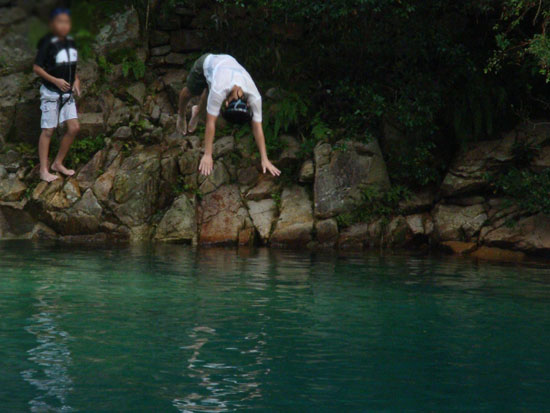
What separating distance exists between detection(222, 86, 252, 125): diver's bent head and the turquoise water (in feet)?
6.98

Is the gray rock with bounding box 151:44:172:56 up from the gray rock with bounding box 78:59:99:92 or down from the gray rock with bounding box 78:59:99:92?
up

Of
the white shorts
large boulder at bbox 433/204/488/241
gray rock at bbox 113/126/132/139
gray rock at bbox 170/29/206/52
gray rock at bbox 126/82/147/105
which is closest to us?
large boulder at bbox 433/204/488/241

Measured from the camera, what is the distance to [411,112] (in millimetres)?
15133

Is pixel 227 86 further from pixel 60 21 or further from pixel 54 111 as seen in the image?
pixel 60 21

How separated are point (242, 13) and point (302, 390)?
47.0ft

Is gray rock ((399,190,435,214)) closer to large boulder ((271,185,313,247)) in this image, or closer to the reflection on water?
large boulder ((271,185,313,247))

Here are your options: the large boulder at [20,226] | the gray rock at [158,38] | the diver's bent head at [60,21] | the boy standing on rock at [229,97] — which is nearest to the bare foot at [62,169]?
the large boulder at [20,226]

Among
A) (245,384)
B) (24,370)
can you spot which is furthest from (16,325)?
(245,384)

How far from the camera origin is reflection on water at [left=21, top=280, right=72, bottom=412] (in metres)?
3.96

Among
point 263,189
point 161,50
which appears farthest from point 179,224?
point 161,50

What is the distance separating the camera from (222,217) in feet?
49.4

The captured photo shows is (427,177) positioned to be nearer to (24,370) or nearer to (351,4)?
(351,4)

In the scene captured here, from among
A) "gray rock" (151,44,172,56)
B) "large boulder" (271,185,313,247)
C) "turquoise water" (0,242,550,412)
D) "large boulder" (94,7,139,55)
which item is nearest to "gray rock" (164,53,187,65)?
"gray rock" (151,44,172,56)

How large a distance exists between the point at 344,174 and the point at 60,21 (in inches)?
530
